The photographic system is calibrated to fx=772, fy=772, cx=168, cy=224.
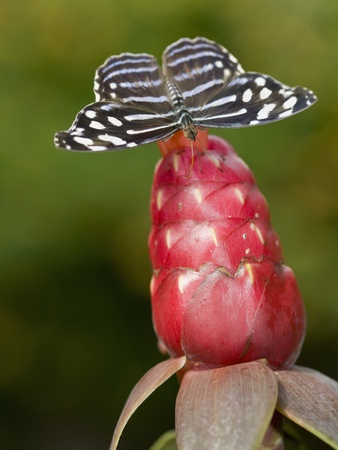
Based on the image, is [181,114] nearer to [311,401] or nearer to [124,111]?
[124,111]

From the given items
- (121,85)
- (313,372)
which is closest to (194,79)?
(121,85)

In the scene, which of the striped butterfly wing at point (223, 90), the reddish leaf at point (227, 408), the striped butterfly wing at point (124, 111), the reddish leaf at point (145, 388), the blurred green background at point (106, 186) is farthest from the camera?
the blurred green background at point (106, 186)

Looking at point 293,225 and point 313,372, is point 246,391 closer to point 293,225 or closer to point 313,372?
point 313,372

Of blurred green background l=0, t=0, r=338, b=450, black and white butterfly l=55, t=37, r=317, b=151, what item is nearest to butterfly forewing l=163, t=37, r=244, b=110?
black and white butterfly l=55, t=37, r=317, b=151

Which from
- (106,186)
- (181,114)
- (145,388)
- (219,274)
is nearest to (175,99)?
(181,114)

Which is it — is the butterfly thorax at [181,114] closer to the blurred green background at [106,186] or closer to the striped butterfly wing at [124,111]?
the striped butterfly wing at [124,111]

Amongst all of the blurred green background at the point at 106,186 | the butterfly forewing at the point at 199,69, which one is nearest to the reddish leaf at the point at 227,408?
the butterfly forewing at the point at 199,69
